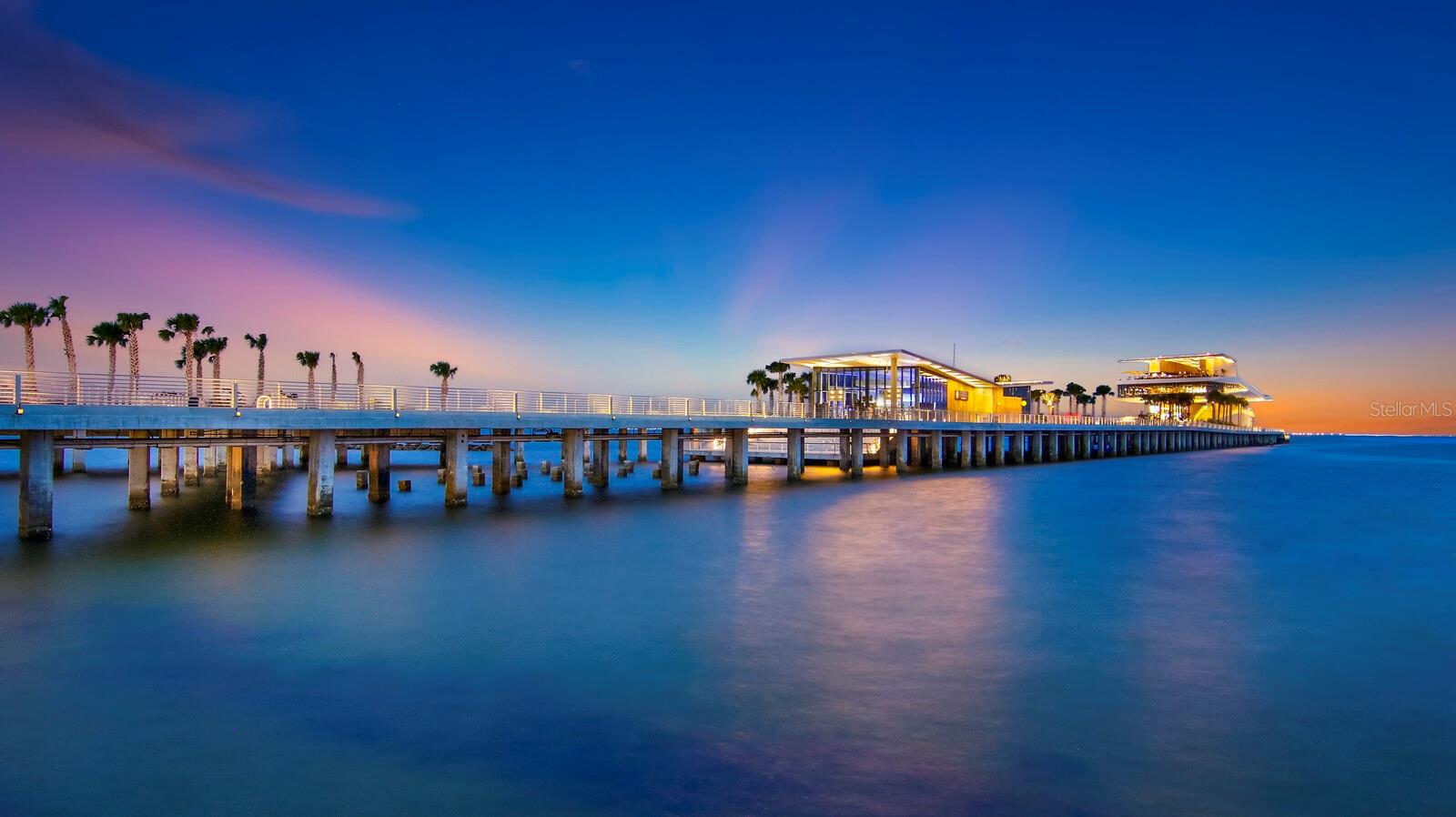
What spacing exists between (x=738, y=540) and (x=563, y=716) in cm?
1448

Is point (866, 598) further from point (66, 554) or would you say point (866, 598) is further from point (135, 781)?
point (66, 554)

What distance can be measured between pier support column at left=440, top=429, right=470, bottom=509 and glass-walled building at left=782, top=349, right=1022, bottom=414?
3106cm

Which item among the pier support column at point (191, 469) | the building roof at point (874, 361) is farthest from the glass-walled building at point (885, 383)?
the pier support column at point (191, 469)

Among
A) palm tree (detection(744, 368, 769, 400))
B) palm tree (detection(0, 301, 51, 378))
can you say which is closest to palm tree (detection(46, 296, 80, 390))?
palm tree (detection(0, 301, 51, 378))

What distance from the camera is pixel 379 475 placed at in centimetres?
3081

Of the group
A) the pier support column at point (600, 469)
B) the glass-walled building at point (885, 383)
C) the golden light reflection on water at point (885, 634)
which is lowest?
the golden light reflection on water at point (885, 634)

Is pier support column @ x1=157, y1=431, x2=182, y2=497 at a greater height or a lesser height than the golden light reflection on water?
greater

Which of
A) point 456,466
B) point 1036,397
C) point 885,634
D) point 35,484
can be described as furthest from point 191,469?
point 1036,397

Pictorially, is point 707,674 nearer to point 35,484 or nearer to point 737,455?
point 35,484

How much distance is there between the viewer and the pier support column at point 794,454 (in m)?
46.0

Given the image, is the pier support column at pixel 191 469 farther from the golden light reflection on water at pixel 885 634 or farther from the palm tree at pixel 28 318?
the golden light reflection on water at pixel 885 634

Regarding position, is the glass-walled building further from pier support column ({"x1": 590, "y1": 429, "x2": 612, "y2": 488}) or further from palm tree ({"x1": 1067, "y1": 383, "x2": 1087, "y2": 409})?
palm tree ({"x1": 1067, "y1": 383, "x2": 1087, "y2": 409})

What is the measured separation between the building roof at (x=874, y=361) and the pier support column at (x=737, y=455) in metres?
13.8

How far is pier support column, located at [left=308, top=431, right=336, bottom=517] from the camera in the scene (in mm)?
24250
